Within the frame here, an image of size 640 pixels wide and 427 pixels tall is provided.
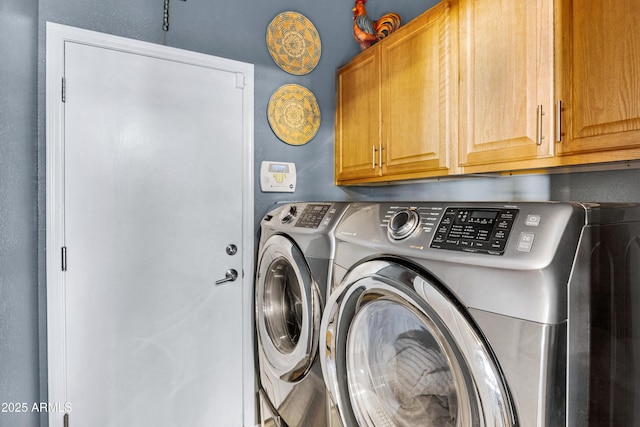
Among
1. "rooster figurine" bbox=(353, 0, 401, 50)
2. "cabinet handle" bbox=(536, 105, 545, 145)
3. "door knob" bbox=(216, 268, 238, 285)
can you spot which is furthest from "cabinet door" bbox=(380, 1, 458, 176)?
"door knob" bbox=(216, 268, 238, 285)

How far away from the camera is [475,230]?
→ 2.86 ft

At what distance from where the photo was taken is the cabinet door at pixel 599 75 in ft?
3.36

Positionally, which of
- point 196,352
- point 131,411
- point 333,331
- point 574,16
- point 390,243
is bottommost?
point 131,411

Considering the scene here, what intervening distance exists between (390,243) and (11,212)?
157 cm

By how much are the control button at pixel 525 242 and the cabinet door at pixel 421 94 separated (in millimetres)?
888

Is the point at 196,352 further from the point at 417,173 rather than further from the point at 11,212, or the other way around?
the point at 417,173

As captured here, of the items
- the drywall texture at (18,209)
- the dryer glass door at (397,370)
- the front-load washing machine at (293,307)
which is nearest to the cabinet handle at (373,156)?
the front-load washing machine at (293,307)

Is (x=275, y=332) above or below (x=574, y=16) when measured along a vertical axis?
below

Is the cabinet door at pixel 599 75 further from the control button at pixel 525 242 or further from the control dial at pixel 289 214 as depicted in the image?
the control dial at pixel 289 214

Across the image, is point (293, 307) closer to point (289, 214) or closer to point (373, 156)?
point (289, 214)

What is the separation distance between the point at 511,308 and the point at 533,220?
0.19 m

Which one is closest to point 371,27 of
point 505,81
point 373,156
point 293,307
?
point 373,156

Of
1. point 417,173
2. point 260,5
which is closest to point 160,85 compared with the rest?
point 260,5

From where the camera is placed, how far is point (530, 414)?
71cm
